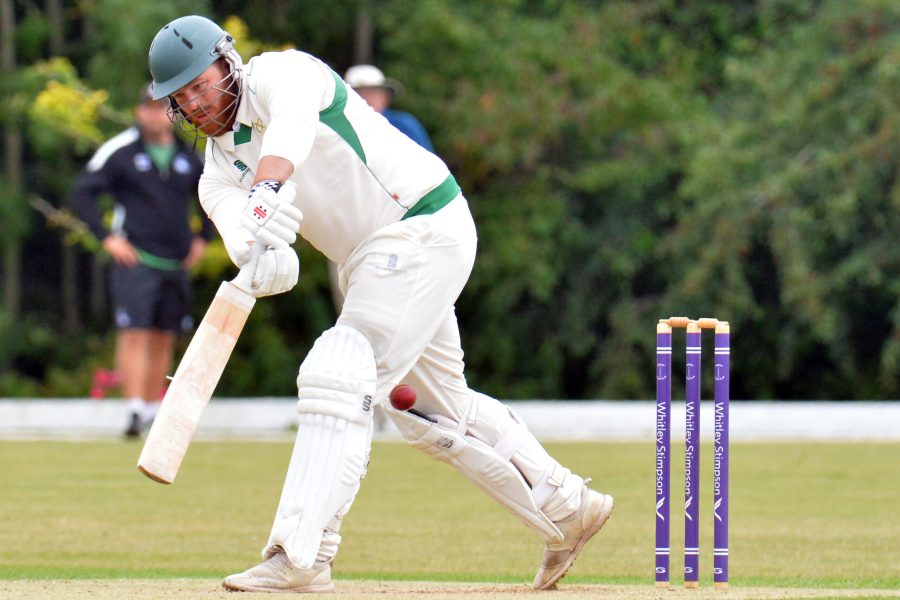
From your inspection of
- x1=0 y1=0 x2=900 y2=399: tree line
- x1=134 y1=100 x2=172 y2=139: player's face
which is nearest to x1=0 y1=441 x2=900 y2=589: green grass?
x1=134 y1=100 x2=172 y2=139: player's face

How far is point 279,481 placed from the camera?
781cm

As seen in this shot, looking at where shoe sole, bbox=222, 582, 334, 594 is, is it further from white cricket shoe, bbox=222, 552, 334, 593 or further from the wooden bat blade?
the wooden bat blade

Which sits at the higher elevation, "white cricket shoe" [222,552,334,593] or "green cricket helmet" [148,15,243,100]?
"green cricket helmet" [148,15,243,100]

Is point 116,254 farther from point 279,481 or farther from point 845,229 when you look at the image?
point 845,229

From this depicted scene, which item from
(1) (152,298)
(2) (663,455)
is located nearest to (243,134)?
(2) (663,455)

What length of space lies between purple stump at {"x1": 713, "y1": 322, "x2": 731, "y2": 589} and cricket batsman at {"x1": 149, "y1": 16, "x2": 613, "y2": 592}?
484 millimetres

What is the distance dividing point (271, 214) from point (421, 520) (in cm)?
266

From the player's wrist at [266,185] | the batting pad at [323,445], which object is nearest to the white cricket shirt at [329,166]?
the player's wrist at [266,185]

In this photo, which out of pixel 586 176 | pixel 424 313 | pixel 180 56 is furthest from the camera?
pixel 586 176

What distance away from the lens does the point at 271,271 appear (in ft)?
→ 13.4

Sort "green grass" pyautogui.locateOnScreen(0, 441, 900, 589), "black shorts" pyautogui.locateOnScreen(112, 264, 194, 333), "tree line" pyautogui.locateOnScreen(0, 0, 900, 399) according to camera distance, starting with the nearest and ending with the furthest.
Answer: "green grass" pyautogui.locateOnScreen(0, 441, 900, 589) → "black shorts" pyautogui.locateOnScreen(112, 264, 194, 333) → "tree line" pyautogui.locateOnScreen(0, 0, 900, 399)

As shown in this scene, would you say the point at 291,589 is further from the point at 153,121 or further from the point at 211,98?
the point at 153,121

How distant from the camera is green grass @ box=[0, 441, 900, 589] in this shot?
5.19 meters

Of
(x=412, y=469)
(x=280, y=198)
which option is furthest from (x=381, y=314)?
(x=412, y=469)
